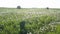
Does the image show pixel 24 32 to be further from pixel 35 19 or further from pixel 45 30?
pixel 35 19

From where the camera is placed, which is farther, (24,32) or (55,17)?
(55,17)

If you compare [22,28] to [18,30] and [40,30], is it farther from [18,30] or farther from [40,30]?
[40,30]

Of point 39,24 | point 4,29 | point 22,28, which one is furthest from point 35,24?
point 4,29

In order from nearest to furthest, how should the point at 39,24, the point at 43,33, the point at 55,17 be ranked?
the point at 43,33 → the point at 39,24 → the point at 55,17

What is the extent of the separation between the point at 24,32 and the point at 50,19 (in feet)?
14.3

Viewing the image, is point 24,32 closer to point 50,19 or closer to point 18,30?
point 18,30

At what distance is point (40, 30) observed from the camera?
21016 mm

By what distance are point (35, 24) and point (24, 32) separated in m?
2.33

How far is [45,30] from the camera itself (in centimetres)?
2083

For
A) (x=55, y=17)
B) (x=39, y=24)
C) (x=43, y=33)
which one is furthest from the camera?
(x=55, y=17)

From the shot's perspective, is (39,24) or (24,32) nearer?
(24,32)

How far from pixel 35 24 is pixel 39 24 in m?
0.43

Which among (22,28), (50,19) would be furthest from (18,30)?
(50,19)

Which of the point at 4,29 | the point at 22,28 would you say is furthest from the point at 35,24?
the point at 4,29
